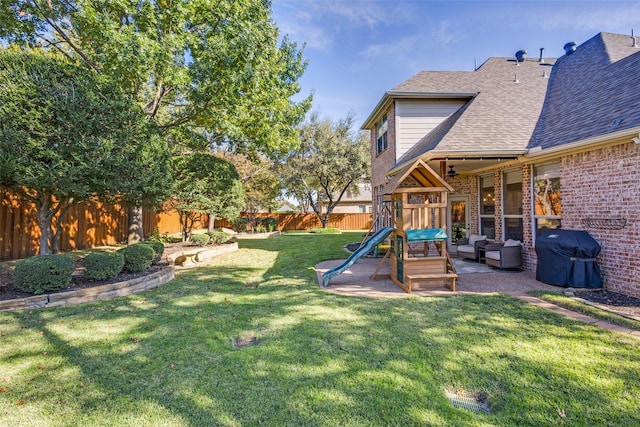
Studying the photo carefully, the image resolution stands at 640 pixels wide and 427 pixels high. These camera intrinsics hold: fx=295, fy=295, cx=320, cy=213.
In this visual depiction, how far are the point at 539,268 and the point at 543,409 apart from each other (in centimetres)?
511

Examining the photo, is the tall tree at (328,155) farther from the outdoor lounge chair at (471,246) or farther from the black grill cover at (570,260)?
the black grill cover at (570,260)

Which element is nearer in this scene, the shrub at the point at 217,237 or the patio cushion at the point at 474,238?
the patio cushion at the point at 474,238

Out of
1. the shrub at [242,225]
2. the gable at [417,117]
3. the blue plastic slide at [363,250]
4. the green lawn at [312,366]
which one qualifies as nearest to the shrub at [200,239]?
the green lawn at [312,366]

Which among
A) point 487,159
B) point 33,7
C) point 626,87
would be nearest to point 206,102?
point 33,7

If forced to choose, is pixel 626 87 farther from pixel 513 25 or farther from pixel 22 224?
pixel 22 224

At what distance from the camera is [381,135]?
1239 centimetres

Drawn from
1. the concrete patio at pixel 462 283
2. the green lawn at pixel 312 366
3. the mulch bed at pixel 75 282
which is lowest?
the concrete patio at pixel 462 283

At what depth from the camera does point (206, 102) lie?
862cm

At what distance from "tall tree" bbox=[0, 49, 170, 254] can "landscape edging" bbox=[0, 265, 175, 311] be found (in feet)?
6.53

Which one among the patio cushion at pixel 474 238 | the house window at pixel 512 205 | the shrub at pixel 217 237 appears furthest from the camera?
the shrub at pixel 217 237

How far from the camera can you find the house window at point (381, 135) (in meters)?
11.8

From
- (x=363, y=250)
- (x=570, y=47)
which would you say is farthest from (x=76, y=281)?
(x=570, y=47)

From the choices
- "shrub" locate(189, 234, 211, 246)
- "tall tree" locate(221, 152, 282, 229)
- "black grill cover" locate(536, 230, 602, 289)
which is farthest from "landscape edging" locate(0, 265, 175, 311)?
"tall tree" locate(221, 152, 282, 229)

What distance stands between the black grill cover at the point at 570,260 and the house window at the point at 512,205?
205cm
